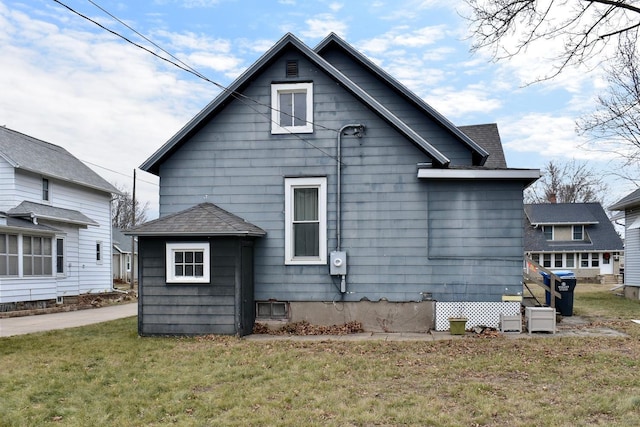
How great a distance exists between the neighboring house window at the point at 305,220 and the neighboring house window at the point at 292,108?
1217 millimetres

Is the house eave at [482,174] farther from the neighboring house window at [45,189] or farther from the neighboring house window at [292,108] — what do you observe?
the neighboring house window at [45,189]

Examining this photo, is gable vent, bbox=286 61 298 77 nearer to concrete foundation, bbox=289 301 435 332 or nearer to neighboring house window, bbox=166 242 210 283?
neighboring house window, bbox=166 242 210 283

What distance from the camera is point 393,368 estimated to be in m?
8.21

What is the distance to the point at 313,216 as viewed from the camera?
12312mm

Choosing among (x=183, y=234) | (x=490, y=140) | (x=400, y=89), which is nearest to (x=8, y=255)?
(x=183, y=234)

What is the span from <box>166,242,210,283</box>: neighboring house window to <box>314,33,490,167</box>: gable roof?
21.4 feet

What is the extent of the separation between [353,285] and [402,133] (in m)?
3.59

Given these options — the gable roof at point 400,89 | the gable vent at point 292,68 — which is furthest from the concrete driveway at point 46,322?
the gable roof at point 400,89

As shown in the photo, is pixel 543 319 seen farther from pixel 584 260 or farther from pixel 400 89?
pixel 584 260

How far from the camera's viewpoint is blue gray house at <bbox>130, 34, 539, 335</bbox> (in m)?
11.4

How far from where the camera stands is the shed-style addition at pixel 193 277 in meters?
11.2

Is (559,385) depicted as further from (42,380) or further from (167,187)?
(167,187)

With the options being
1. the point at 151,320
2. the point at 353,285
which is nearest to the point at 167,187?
the point at 151,320

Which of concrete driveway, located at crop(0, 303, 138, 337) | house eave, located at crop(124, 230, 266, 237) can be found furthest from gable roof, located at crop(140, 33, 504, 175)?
concrete driveway, located at crop(0, 303, 138, 337)
